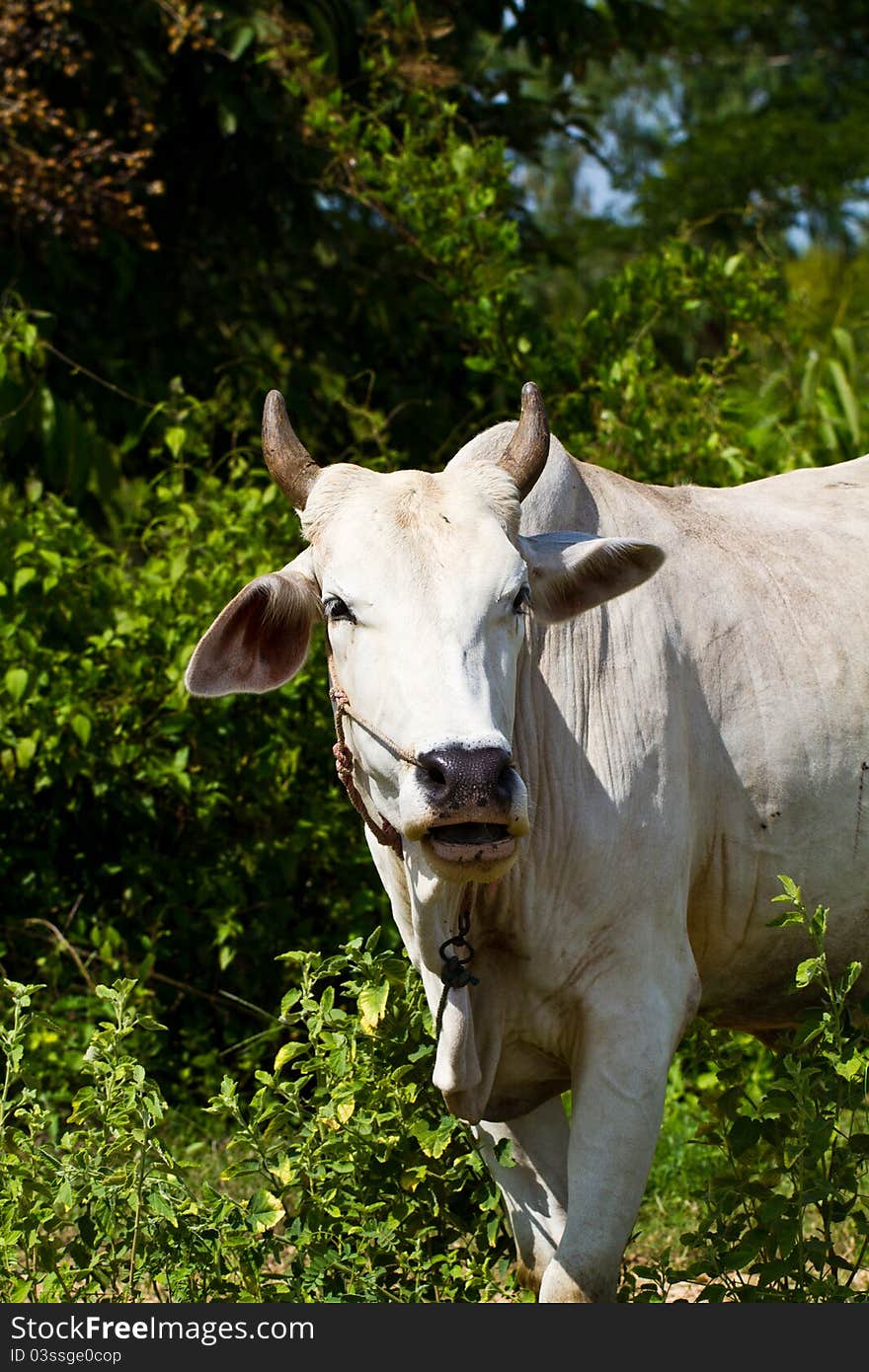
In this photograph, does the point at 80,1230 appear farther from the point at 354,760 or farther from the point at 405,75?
the point at 405,75

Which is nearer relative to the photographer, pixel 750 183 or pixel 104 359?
pixel 104 359


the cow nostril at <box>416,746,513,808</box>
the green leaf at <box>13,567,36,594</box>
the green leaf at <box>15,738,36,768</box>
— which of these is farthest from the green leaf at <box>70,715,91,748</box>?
the cow nostril at <box>416,746,513,808</box>

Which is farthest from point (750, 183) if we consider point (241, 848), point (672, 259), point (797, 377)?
point (241, 848)

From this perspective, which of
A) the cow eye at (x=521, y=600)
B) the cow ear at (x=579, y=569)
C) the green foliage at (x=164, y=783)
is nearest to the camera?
the cow eye at (x=521, y=600)

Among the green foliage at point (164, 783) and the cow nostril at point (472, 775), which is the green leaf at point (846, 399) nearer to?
the green foliage at point (164, 783)

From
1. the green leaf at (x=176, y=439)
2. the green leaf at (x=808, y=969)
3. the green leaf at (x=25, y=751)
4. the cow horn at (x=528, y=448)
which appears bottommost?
the green leaf at (x=808, y=969)

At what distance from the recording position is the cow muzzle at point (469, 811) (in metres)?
2.73

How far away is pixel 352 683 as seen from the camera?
3.11 metres

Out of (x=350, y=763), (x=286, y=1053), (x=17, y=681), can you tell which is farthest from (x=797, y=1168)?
(x=17, y=681)

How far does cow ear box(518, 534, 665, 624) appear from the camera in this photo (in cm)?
333

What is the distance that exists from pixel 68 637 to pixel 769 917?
296cm

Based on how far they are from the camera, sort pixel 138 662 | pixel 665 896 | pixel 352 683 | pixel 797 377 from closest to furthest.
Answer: pixel 352 683 → pixel 665 896 → pixel 138 662 → pixel 797 377

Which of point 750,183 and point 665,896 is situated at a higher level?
point 750,183

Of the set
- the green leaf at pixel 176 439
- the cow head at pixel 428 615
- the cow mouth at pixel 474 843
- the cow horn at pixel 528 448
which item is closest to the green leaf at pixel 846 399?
the green leaf at pixel 176 439
